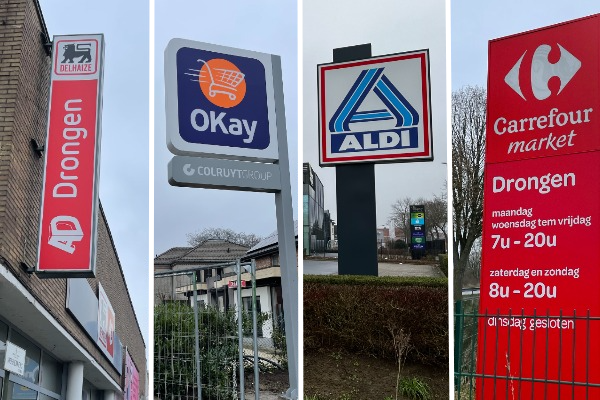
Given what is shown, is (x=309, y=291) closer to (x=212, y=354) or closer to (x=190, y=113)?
(x=212, y=354)

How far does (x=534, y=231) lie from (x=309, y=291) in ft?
14.9

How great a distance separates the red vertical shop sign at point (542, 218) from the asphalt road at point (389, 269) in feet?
14.5

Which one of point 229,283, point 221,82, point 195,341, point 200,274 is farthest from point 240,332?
point 221,82

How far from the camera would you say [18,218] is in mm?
9008

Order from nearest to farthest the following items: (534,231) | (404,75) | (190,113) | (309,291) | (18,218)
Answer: (190,113)
(534,231)
(404,75)
(18,218)
(309,291)

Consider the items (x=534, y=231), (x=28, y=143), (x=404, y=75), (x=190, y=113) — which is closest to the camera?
(x=190, y=113)

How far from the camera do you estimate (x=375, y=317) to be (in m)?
10.8

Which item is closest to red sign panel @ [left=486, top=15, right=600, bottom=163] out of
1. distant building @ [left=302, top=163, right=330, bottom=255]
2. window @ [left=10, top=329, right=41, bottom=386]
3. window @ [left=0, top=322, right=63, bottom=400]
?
distant building @ [left=302, top=163, right=330, bottom=255]

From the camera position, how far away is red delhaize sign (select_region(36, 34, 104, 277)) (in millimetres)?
8945

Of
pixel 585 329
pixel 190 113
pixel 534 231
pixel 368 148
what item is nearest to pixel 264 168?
pixel 190 113

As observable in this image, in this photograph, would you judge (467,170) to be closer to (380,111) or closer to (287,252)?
(380,111)

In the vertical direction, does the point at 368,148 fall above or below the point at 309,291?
above

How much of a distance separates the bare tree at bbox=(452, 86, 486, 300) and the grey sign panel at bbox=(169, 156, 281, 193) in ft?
49.3

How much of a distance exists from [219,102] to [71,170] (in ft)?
10.4
